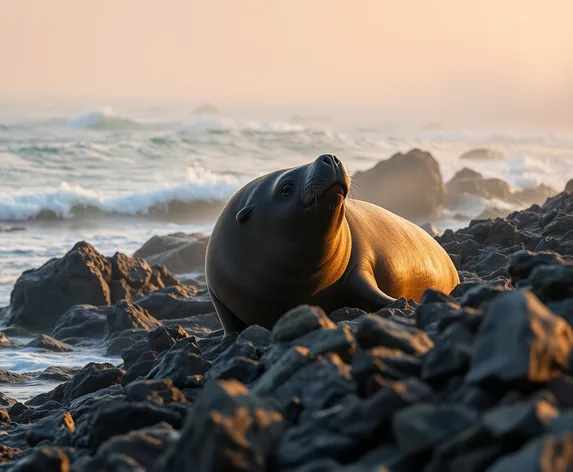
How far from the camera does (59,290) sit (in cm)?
1194

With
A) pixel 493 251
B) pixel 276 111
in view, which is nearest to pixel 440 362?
pixel 493 251

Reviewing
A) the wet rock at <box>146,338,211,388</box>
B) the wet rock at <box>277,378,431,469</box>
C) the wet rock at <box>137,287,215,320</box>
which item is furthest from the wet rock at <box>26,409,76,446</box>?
the wet rock at <box>137,287,215,320</box>

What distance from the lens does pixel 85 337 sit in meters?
10.7

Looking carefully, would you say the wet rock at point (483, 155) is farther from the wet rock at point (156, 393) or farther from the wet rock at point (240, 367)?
the wet rock at point (156, 393)

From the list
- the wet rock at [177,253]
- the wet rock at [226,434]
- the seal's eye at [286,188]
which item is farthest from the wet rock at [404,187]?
the wet rock at [226,434]

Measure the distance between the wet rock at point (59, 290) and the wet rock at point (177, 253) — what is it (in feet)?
11.5

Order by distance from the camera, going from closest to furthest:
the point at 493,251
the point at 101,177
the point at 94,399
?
the point at 94,399
the point at 493,251
the point at 101,177

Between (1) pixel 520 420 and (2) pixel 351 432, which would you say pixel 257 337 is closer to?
(2) pixel 351 432

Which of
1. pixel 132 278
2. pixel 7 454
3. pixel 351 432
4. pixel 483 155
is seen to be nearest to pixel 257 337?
pixel 7 454

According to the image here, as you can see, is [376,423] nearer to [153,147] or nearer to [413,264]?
[413,264]

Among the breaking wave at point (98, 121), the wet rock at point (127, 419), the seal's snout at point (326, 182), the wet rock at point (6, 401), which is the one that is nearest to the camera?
the wet rock at point (127, 419)

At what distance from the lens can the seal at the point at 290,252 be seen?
6715 millimetres

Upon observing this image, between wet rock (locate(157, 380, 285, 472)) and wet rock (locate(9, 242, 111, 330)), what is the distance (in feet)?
28.3

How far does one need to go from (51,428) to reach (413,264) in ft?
11.7
